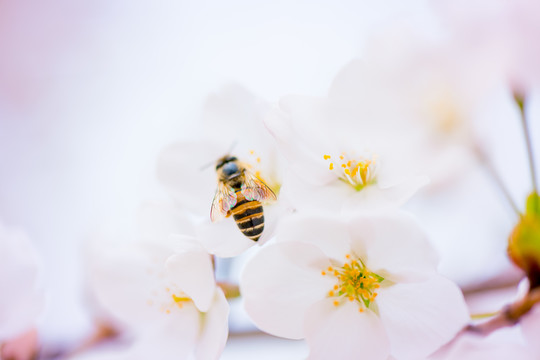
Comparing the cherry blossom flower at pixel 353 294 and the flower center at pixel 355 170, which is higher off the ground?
the flower center at pixel 355 170

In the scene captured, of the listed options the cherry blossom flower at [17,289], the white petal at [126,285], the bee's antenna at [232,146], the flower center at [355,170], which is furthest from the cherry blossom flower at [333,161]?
the cherry blossom flower at [17,289]

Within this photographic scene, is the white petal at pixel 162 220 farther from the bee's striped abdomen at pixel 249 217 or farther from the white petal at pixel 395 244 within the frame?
the white petal at pixel 395 244

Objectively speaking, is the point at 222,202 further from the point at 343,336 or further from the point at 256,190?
the point at 343,336

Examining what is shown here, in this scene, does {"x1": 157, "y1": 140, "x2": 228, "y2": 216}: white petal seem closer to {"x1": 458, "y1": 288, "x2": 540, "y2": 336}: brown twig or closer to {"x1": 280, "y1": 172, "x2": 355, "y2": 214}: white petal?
{"x1": 280, "y1": 172, "x2": 355, "y2": 214}: white petal

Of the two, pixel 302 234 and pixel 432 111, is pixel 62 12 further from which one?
pixel 302 234

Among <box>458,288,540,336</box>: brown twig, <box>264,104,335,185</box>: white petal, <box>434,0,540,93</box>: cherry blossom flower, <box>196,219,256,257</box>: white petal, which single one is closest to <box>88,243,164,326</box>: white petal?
<box>196,219,256,257</box>: white petal

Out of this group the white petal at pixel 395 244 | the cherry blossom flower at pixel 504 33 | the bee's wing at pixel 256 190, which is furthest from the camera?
the cherry blossom flower at pixel 504 33

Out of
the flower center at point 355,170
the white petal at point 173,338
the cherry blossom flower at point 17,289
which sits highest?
the flower center at point 355,170

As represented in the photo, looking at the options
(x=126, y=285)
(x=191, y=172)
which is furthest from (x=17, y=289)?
(x=191, y=172)
